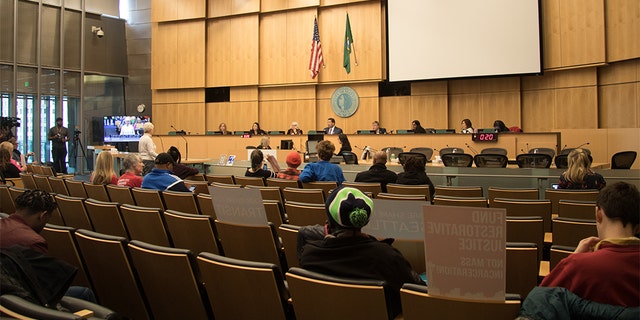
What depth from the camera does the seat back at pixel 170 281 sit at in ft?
7.82

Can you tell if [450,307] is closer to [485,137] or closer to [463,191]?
[463,191]

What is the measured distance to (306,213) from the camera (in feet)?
12.7

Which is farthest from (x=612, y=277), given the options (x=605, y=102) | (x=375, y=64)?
(x=375, y=64)

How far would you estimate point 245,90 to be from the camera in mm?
15492

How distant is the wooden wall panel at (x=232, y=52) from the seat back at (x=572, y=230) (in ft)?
41.9

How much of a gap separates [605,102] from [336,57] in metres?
6.96

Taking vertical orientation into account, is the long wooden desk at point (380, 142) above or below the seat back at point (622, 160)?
above

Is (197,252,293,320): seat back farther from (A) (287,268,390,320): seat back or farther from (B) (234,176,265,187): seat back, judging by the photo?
(B) (234,176,265,187): seat back


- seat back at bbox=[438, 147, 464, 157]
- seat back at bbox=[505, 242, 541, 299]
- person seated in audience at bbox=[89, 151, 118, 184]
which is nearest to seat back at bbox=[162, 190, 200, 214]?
person seated in audience at bbox=[89, 151, 118, 184]

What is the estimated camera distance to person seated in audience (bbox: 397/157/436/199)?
18.8ft

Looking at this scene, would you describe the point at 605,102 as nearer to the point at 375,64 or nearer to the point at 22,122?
the point at 375,64

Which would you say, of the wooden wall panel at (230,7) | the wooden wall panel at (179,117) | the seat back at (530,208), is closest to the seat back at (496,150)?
the seat back at (530,208)

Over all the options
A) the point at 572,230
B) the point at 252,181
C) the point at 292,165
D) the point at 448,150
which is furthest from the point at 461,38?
the point at 572,230

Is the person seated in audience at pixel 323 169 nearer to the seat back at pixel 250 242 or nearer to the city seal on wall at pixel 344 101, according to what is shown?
the seat back at pixel 250 242
